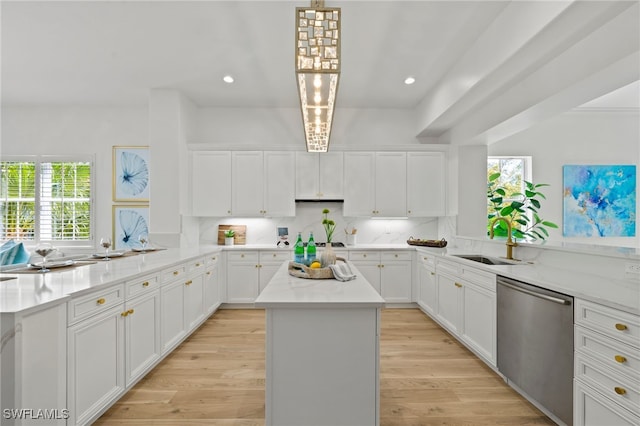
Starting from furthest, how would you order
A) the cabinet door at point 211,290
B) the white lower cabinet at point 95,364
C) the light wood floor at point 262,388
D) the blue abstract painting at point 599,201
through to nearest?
the blue abstract painting at point 599,201 → the cabinet door at point 211,290 → the light wood floor at point 262,388 → the white lower cabinet at point 95,364

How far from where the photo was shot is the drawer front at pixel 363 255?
4480 mm

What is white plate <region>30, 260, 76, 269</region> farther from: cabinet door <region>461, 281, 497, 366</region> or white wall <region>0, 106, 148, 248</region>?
cabinet door <region>461, 281, 497, 366</region>

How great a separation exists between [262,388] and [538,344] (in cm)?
209

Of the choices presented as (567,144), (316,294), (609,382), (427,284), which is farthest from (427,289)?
(567,144)

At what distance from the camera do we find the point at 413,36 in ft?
9.45

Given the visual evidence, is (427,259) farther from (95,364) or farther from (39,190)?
(39,190)

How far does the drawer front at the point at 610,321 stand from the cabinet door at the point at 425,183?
306cm

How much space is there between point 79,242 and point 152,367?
3.68 metres

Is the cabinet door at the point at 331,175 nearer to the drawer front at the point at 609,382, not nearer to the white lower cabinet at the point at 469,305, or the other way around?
the white lower cabinet at the point at 469,305

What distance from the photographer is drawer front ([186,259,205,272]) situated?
337 centimetres

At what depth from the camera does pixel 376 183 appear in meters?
4.73

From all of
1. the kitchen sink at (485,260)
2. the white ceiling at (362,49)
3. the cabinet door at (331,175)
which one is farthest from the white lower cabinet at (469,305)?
the cabinet door at (331,175)

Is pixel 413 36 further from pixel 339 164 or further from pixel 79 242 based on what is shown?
pixel 79 242

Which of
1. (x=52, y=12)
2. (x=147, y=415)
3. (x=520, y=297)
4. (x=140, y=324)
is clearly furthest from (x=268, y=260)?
(x=52, y=12)
